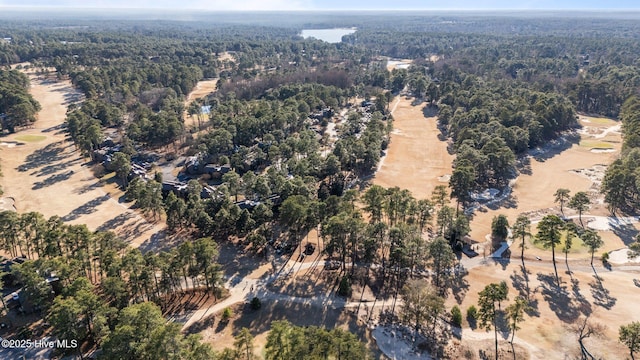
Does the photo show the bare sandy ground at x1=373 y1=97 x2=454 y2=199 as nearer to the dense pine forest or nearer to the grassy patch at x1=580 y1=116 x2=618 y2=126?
the dense pine forest

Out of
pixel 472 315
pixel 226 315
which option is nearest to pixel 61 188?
pixel 226 315

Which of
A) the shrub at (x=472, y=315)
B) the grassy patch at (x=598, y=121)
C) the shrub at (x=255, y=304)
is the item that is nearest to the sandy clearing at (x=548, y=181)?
the grassy patch at (x=598, y=121)

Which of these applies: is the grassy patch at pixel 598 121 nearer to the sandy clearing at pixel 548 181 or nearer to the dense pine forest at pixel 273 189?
the dense pine forest at pixel 273 189

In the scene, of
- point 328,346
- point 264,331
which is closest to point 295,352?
point 328,346

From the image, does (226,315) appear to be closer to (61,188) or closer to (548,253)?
(548,253)

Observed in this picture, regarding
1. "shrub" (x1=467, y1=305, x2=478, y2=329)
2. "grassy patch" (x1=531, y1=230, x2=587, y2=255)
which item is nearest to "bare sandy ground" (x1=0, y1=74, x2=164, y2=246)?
"shrub" (x1=467, y1=305, x2=478, y2=329)

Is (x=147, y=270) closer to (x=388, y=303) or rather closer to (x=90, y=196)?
(x=388, y=303)
